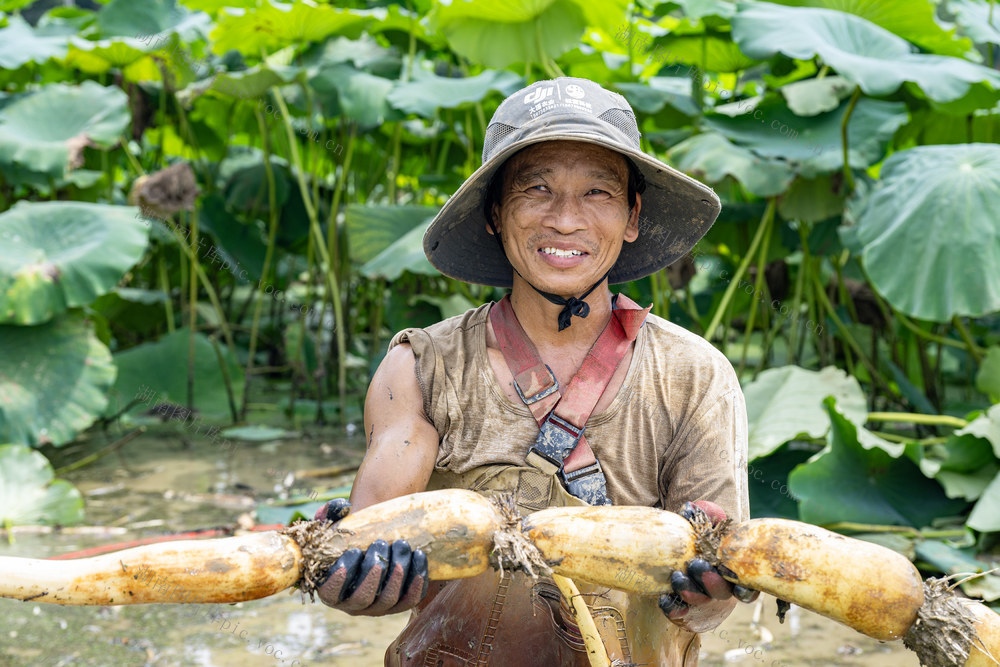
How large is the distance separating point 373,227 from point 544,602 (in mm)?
3024

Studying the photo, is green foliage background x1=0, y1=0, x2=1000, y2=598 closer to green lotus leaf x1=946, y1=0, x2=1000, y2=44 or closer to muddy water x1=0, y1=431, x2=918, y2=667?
green lotus leaf x1=946, y1=0, x2=1000, y2=44

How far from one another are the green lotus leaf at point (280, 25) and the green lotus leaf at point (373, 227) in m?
0.95

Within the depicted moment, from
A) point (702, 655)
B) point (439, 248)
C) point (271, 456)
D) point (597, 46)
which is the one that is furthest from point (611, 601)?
point (597, 46)

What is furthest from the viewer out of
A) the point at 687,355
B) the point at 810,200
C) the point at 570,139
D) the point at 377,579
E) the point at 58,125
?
the point at 58,125

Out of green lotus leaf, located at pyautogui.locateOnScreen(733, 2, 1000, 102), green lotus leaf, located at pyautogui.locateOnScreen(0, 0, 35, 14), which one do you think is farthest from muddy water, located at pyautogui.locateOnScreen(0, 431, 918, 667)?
green lotus leaf, located at pyautogui.locateOnScreen(0, 0, 35, 14)

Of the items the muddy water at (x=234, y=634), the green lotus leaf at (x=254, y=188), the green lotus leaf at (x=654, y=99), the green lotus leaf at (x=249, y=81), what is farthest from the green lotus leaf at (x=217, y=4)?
the muddy water at (x=234, y=634)

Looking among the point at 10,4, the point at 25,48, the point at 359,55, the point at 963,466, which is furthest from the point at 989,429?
the point at 10,4

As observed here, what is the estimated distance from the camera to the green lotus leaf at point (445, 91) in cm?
419

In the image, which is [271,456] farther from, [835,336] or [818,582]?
[818,582]

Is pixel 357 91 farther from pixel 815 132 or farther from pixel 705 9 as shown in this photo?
pixel 815 132

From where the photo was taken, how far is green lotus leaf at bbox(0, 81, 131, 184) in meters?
4.50

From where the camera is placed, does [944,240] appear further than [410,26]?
No

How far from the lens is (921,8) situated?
4.07 meters

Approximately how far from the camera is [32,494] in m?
3.57
